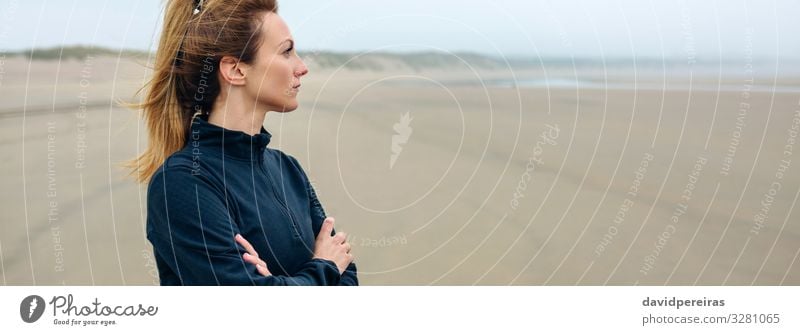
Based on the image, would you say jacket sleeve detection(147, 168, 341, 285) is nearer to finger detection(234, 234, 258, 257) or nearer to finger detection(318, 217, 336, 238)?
finger detection(234, 234, 258, 257)

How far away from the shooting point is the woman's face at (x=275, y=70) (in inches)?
125

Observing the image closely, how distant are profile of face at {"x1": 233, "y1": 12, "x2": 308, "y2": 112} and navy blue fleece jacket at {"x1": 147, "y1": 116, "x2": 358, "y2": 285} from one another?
135mm

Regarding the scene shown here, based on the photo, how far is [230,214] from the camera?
3.00 metres

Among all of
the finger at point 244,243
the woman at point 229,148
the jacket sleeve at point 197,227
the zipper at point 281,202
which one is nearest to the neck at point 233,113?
the woman at point 229,148

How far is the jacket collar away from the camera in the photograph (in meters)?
3.13

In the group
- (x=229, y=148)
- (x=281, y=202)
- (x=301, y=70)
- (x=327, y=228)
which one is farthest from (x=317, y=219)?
(x=301, y=70)

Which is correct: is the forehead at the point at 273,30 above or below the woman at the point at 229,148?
above

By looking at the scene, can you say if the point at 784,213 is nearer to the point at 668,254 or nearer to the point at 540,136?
the point at 668,254

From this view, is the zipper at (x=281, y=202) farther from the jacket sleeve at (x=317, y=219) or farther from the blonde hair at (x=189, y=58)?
the blonde hair at (x=189, y=58)

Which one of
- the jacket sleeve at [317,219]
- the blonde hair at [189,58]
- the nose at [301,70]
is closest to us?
the blonde hair at [189,58]

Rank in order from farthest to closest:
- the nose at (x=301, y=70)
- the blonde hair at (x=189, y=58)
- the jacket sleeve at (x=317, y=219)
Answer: the jacket sleeve at (x=317, y=219) < the nose at (x=301, y=70) < the blonde hair at (x=189, y=58)

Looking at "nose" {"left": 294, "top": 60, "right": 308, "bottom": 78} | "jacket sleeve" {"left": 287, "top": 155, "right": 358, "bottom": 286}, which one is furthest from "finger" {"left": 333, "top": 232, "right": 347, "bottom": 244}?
"nose" {"left": 294, "top": 60, "right": 308, "bottom": 78}
